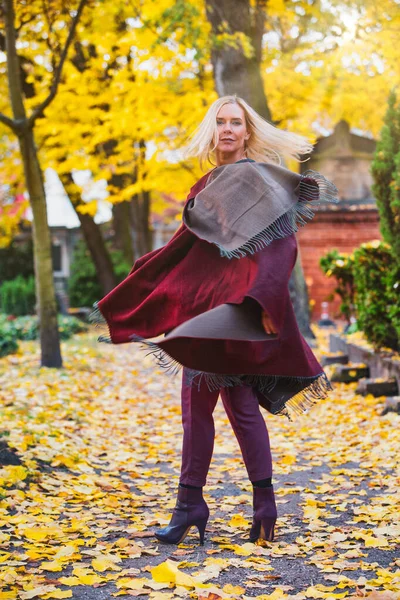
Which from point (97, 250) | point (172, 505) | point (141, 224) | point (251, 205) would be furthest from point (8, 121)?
point (141, 224)

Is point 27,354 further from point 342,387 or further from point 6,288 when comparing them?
point 6,288

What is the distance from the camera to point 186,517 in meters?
3.49

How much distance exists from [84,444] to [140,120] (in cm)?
928

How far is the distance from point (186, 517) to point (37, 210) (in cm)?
652

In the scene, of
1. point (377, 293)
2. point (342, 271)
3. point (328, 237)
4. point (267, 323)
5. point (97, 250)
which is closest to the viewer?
point (267, 323)

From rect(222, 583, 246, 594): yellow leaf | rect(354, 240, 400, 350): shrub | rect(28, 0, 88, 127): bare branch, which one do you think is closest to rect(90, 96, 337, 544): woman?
rect(222, 583, 246, 594): yellow leaf

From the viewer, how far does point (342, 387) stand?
797cm

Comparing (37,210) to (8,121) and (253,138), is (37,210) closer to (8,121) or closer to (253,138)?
(8,121)

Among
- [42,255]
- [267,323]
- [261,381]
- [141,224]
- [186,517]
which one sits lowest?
[186,517]

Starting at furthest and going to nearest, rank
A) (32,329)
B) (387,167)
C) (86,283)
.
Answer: (86,283) < (32,329) < (387,167)

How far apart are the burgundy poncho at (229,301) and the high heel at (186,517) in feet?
1.78

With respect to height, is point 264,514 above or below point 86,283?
below

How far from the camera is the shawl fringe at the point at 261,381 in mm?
3217

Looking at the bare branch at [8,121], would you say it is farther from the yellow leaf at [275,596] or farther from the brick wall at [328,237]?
the brick wall at [328,237]
